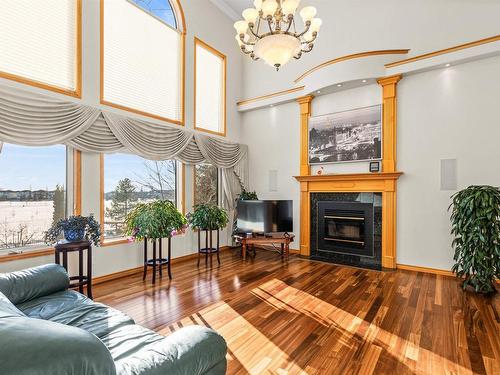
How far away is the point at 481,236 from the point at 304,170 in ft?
9.85

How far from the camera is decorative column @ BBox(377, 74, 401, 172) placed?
464cm

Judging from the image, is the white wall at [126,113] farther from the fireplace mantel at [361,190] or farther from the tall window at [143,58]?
the fireplace mantel at [361,190]

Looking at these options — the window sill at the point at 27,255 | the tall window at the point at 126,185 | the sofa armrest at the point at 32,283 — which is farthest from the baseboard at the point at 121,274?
the sofa armrest at the point at 32,283

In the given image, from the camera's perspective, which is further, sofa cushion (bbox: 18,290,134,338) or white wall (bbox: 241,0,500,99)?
white wall (bbox: 241,0,500,99)

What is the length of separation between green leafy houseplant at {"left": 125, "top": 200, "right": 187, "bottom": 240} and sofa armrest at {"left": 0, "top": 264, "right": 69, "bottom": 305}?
148 centimetres

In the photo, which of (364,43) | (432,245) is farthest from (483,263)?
(364,43)

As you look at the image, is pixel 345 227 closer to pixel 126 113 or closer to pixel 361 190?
pixel 361 190

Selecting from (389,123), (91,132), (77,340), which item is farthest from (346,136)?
(77,340)

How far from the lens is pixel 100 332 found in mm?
1707

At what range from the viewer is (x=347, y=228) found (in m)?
5.15

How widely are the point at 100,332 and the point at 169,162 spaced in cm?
370

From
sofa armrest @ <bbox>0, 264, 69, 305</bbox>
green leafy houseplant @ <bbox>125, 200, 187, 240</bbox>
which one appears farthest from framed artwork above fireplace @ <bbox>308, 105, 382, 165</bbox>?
sofa armrest @ <bbox>0, 264, 69, 305</bbox>

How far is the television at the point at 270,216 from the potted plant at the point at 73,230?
2.95 meters

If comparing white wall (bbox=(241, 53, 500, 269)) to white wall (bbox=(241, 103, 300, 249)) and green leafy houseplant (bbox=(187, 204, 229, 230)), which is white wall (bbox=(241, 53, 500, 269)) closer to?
white wall (bbox=(241, 103, 300, 249))
